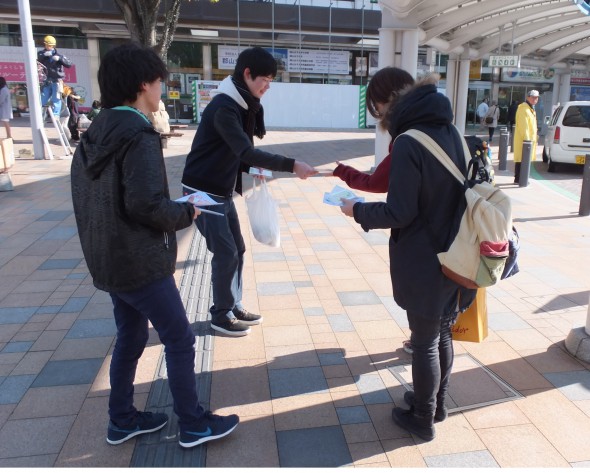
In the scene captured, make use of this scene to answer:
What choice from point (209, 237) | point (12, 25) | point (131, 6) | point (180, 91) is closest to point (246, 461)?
point (209, 237)

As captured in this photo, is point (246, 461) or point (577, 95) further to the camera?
point (577, 95)

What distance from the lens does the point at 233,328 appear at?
3754 millimetres

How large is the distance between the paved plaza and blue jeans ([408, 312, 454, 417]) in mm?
225

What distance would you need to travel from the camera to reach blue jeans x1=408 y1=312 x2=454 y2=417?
97.3 inches

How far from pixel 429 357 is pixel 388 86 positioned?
1.31m

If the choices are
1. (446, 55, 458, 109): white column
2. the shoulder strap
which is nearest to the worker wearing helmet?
(446, 55, 458, 109): white column

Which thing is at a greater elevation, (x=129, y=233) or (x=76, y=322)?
(x=129, y=233)

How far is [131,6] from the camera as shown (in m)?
12.2

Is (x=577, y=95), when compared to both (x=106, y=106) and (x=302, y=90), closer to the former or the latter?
(x=302, y=90)

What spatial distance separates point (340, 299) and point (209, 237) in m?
1.39

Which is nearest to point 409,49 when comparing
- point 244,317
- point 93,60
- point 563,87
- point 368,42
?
point 244,317

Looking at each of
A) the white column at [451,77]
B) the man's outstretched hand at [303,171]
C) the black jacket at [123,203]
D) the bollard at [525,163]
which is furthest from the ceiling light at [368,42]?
the black jacket at [123,203]

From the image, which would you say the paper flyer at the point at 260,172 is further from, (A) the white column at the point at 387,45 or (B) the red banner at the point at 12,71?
(B) the red banner at the point at 12,71

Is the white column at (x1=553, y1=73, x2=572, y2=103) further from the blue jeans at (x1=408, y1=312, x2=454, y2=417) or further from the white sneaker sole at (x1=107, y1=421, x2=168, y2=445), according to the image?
the white sneaker sole at (x1=107, y1=421, x2=168, y2=445)
